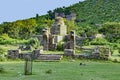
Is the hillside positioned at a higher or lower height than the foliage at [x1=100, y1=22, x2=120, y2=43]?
higher

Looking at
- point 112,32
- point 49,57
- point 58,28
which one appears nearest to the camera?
point 49,57

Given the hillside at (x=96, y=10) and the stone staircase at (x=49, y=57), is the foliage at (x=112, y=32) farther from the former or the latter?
the stone staircase at (x=49, y=57)

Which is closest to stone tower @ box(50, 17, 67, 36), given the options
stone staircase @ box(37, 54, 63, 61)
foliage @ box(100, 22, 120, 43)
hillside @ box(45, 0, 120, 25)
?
foliage @ box(100, 22, 120, 43)

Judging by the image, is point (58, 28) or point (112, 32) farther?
point (112, 32)

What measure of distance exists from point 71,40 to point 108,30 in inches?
1569

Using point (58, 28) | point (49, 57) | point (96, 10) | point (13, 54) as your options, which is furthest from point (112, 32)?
point (96, 10)

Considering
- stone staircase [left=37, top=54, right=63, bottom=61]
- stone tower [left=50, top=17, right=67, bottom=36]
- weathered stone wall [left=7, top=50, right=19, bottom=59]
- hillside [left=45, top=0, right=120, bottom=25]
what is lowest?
stone staircase [left=37, top=54, right=63, bottom=61]

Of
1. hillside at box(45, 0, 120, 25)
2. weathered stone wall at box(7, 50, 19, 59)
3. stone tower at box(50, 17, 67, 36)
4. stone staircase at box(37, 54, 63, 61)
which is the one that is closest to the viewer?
stone staircase at box(37, 54, 63, 61)

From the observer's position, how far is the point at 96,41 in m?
75.4

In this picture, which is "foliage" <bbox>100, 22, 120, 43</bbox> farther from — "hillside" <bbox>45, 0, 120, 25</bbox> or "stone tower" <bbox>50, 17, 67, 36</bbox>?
"hillside" <bbox>45, 0, 120, 25</bbox>

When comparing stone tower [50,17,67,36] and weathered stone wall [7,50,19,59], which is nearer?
weathered stone wall [7,50,19,59]

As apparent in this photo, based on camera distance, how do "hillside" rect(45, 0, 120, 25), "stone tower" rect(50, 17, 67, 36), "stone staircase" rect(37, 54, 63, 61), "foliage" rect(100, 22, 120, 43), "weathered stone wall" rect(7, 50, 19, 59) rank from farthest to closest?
1. "hillside" rect(45, 0, 120, 25)
2. "foliage" rect(100, 22, 120, 43)
3. "stone tower" rect(50, 17, 67, 36)
4. "weathered stone wall" rect(7, 50, 19, 59)
5. "stone staircase" rect(37, 54, 63, 61)

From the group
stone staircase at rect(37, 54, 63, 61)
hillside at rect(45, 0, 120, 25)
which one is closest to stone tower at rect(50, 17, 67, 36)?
stone staircase at rect(37, 54, 63, 61)

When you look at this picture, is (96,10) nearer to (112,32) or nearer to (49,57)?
(112,32)
